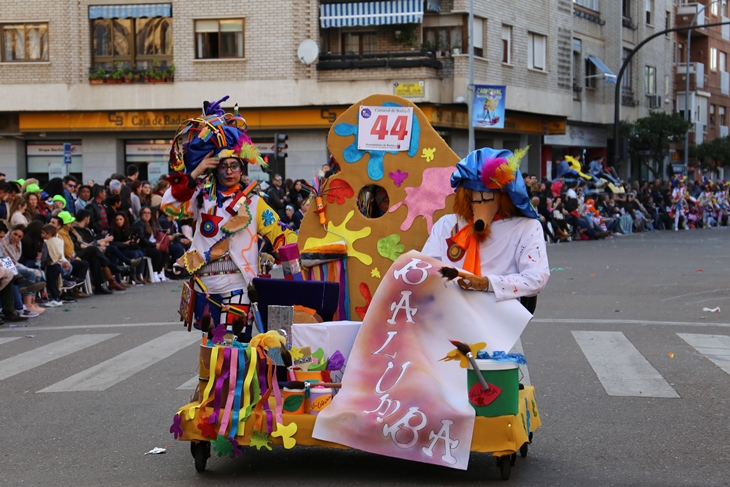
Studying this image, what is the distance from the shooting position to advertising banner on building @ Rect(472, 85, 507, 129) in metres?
32.8

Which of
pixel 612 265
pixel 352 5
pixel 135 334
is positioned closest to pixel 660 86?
pixel 352 5

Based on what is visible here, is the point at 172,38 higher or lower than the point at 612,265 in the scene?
higher

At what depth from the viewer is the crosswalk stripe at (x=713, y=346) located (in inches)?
392

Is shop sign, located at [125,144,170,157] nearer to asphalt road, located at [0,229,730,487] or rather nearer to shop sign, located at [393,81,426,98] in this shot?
shop sign, located at [393,81,426,98]

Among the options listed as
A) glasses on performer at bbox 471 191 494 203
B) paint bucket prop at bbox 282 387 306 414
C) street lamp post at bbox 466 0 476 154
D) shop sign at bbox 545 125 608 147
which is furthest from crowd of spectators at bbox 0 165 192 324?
shop sign at bbox 545 125 608 147

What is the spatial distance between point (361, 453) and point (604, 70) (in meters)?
40.1

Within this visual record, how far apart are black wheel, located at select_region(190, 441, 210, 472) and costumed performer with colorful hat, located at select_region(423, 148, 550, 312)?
167 cm

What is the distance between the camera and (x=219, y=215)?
6906mm

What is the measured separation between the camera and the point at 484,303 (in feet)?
18.6

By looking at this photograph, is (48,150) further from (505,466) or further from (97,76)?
(505,466)

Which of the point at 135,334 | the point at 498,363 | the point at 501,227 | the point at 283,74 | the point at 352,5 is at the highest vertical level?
the point at 352,5

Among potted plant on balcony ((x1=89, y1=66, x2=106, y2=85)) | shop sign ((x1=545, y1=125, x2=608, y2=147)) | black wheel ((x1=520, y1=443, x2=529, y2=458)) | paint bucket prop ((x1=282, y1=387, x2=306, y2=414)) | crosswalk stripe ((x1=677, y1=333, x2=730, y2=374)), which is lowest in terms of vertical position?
crosswalk stripe ((x1=677, y1=333, x2=730, y2=374))

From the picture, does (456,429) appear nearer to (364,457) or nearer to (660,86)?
(364,457)

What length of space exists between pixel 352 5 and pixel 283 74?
3114 mm
